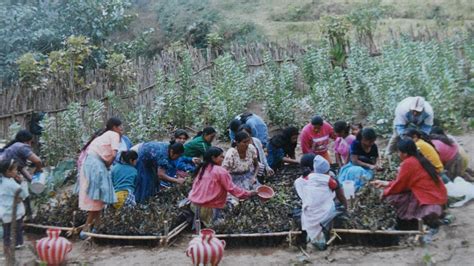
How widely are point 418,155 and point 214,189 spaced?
1.95m

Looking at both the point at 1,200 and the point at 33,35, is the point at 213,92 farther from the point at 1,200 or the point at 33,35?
the point at 1,200

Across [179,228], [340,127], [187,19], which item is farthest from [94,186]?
[187,19]

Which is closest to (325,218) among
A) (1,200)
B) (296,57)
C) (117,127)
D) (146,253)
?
(146,253)

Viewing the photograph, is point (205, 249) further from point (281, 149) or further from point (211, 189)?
point (281, 149)

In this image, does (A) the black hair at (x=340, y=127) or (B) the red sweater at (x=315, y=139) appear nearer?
(A) the black hair at (x=340, y=127)

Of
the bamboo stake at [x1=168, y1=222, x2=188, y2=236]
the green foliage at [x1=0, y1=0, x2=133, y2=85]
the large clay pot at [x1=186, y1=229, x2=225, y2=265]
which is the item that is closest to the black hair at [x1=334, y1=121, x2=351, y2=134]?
the bamboo stake at [x1=168, y1=222, x2=188, y2=236]

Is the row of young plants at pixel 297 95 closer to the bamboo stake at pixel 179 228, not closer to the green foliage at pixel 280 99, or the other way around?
the green foliage at pixel 280 99

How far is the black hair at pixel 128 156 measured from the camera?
21.9 feet

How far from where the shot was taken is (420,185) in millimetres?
5516

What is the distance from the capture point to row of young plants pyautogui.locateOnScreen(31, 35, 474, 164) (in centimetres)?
888

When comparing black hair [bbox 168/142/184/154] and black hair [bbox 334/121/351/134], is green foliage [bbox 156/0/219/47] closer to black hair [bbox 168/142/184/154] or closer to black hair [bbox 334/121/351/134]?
black hair [bbox 334/121/351/134]

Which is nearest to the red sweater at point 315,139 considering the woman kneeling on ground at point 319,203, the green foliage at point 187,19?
the woman kneeling on ground at point 319,203

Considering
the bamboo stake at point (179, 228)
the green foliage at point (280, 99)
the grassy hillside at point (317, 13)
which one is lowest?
the bamboo stake at point (179, 228)

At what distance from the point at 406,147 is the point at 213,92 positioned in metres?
4.97
